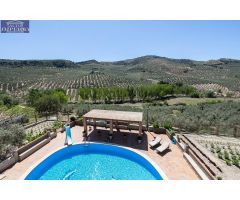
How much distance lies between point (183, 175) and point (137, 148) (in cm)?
439

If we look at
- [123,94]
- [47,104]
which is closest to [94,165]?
[47,104]

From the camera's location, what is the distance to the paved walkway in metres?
11.8

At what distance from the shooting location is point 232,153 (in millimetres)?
15453

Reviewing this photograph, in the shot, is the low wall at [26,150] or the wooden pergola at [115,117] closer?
the low wall at [26,150]

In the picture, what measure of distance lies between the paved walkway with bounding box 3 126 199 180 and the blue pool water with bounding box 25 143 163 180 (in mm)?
653

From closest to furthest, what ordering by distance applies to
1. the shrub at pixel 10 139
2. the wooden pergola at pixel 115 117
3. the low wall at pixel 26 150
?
the low wall at pixel 26 150
the shrub at pixel 10 139
the wooden pergola at pixel 115 117

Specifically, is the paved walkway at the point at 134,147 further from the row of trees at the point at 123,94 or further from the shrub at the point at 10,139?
the row of trees at the point at 123,94

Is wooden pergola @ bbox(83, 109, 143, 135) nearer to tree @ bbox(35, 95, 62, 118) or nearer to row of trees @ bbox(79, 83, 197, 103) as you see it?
tree @ bbox(35, 95, 62, 118)

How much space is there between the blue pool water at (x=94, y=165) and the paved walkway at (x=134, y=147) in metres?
0.65

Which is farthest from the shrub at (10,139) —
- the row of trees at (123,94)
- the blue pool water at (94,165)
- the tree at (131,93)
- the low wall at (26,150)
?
the tree at (131,93)

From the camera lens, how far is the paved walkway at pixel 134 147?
11.8 meters

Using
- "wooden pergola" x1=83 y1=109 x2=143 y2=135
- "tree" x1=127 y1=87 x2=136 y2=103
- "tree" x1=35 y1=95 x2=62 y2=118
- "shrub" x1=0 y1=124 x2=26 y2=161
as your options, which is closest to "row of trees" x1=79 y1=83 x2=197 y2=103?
"tree" x1=127 y1=87 x2=136 y2=103
